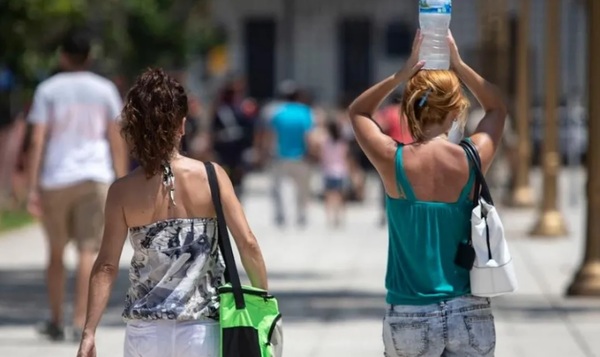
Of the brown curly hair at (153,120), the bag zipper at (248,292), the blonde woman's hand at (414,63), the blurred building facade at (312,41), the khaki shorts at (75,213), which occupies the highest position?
the blonde woman's hand at (414,63)

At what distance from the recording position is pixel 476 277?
552cm

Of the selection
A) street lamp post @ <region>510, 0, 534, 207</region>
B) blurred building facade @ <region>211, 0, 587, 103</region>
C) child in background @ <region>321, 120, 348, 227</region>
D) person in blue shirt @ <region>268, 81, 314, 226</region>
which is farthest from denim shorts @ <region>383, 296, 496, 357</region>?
blurred building facade @ <region>211, 0, 587, 103</region>

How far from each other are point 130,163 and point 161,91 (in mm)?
12841

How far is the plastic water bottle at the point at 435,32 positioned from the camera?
5684mm

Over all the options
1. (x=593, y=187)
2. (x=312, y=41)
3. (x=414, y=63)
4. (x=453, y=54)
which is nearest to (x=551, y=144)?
(x=593, y=187)

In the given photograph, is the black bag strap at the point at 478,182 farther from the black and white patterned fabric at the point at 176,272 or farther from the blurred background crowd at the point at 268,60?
the black and white patterned fabric at the point at 176,272

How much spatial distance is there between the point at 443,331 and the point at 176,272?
929 mm

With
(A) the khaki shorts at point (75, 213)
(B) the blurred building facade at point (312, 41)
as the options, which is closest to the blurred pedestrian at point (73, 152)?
(A) the khaki shorts at point (75, 213)

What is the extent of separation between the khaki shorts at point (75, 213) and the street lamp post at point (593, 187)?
4.40m

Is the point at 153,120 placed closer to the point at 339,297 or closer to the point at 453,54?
the point at 453,54

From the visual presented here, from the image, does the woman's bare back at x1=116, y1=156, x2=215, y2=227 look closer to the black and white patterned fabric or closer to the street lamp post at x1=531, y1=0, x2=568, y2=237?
the black and white patterned fabric

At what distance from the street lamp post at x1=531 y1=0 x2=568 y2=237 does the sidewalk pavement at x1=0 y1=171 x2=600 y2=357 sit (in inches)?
10.8

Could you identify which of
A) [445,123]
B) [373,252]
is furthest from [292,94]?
[445,123]

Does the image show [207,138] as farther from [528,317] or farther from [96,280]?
[96,280]
